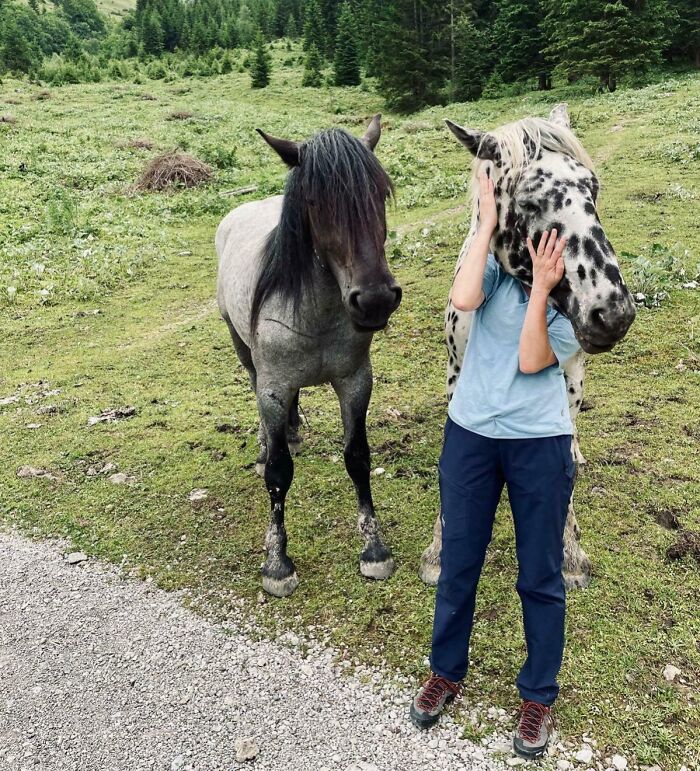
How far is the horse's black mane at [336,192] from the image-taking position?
2.83 m

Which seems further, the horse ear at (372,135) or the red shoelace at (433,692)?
the horse ear at (372,135)

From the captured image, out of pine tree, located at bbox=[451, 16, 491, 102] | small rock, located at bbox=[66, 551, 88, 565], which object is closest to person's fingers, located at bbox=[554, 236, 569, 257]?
small rock, located at bbox=[66, 551, 88, 565]

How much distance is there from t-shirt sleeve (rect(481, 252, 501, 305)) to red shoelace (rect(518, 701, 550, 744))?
1752 mm

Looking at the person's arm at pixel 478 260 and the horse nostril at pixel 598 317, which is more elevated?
the person's arm at pixel 478 260

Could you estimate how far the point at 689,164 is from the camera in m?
12.5

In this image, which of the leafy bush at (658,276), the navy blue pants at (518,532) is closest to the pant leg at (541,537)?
the navy blue pants at (518,532)

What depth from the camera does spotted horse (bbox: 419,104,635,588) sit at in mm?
2102

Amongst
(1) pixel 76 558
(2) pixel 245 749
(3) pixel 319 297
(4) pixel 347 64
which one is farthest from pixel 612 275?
(4) pixel 347 64

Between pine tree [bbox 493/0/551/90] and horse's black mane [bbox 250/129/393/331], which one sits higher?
pine tree [bbox 493/0/551/90]

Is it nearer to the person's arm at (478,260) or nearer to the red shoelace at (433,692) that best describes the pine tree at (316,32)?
the person's arm at (478,260)

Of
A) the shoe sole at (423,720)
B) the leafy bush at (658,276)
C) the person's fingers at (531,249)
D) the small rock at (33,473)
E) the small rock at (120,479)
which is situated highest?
the person's fingers at (531,249)

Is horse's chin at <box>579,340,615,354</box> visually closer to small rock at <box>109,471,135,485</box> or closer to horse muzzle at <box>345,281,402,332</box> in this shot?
horse muzzle at <box>345,281,402,332</box>

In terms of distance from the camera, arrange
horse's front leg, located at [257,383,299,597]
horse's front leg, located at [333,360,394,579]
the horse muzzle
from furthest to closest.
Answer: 1. horse's front leg, located at [333,360,394,579]
2. horse's front leg, located at [257,383,299,597]
3. the horse muzzle

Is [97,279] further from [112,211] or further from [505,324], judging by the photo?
[505,324]
